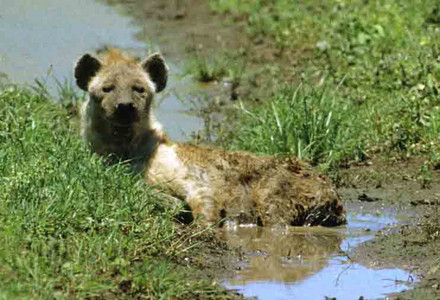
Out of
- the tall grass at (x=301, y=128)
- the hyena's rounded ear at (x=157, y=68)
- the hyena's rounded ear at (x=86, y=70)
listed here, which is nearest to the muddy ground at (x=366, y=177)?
the tall grass at (x=301, y=128)

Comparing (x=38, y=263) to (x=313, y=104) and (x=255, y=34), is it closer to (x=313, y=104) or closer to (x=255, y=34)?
(x=313, y=104)

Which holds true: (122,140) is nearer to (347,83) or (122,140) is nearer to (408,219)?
(408,219)

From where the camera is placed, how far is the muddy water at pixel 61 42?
33.6 ft

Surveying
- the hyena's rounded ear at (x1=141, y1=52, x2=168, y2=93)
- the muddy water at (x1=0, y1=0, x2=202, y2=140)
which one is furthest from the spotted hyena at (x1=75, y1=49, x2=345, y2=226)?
the muddy water at (x1=0, y1=0, x2=202, y2=140)

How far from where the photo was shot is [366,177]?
28.9ft

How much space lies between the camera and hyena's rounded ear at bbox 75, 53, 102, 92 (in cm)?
770

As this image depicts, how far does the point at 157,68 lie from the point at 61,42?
11.4 feet

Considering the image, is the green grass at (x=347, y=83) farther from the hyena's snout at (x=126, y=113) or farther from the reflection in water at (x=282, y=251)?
the hyena's snout at (x=126, y=113)

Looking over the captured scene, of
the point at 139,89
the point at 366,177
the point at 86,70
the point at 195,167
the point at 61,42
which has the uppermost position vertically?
the point at 61,42

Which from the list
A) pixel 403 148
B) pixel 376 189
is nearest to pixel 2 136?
pixel 376 189

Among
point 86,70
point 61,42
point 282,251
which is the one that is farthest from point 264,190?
point 61,42

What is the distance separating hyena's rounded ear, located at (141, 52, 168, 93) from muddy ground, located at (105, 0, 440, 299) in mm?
1566

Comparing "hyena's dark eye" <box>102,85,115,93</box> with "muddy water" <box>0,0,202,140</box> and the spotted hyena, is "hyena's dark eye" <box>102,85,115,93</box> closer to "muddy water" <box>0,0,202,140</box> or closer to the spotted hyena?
the spotted hyena

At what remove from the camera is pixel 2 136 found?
301 inches
